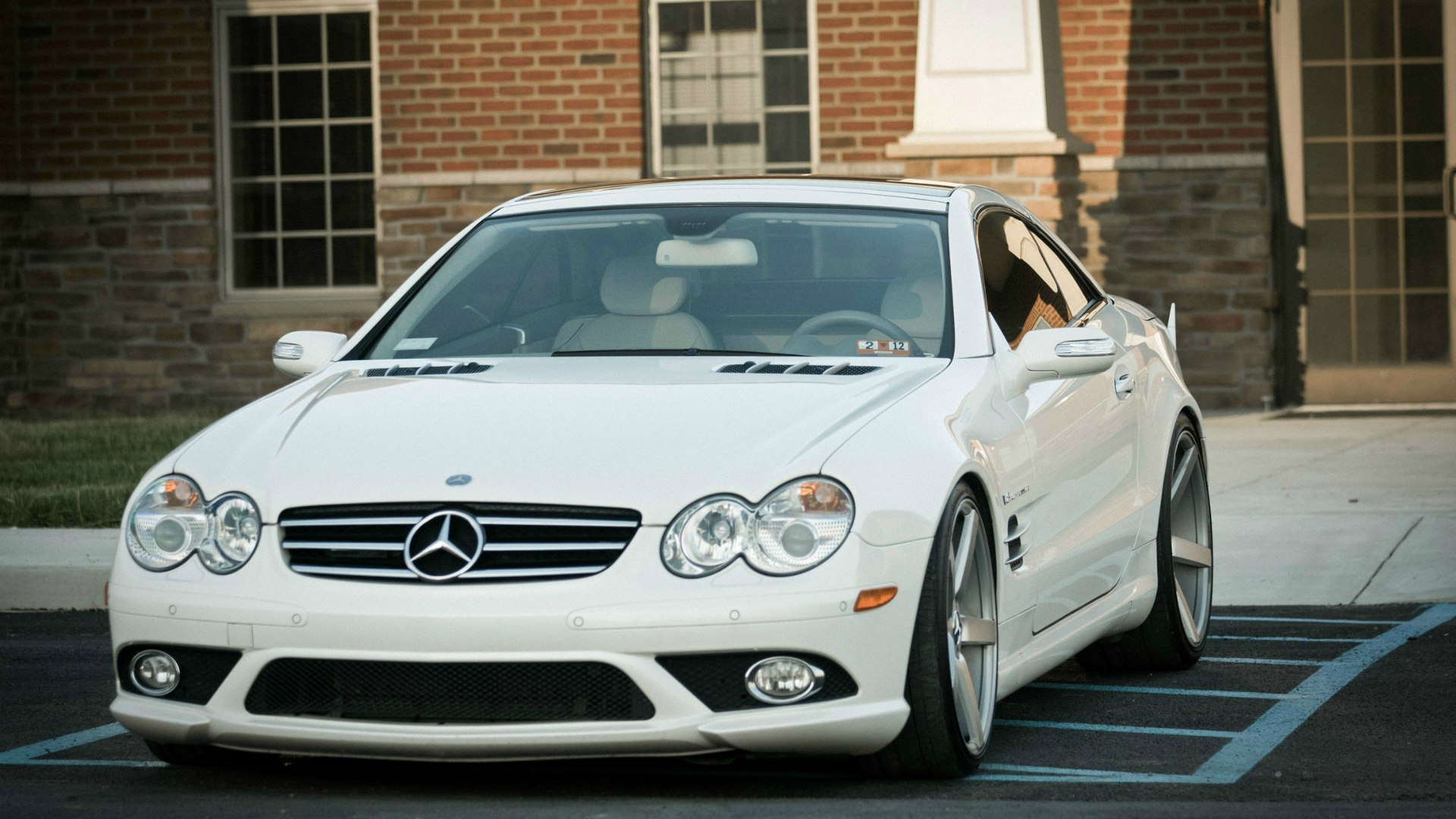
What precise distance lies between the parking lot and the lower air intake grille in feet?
0.75

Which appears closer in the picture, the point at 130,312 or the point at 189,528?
the point at 189,528

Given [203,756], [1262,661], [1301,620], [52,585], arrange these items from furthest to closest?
1. [52,585]
2. [1301,620]
3. [1262,661]
4. [203,756]

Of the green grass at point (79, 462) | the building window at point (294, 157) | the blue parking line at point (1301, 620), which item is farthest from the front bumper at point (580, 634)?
the building window at point (294, 157)

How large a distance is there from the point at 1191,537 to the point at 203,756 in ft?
11.1

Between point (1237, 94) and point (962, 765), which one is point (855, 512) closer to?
point (962, 765)

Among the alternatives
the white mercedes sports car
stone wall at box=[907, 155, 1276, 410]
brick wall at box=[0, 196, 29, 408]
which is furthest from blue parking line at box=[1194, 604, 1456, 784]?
brick wall at box=[0, 196, 29, 408]

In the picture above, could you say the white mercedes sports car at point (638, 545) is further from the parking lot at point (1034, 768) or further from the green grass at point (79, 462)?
the green grass at point (79, 462)

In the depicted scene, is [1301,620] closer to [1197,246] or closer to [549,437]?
[549,437]

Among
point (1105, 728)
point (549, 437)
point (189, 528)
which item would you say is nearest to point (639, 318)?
point (549, 437)

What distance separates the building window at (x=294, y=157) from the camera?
16906mm

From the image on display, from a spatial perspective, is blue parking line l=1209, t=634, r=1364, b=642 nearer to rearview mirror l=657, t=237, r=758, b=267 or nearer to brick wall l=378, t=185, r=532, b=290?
rearview mirror l=657, t=237, r=758, b=267

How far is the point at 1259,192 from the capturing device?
1526 cm

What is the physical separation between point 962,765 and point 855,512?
0.76 metres

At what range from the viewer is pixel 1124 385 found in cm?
633
